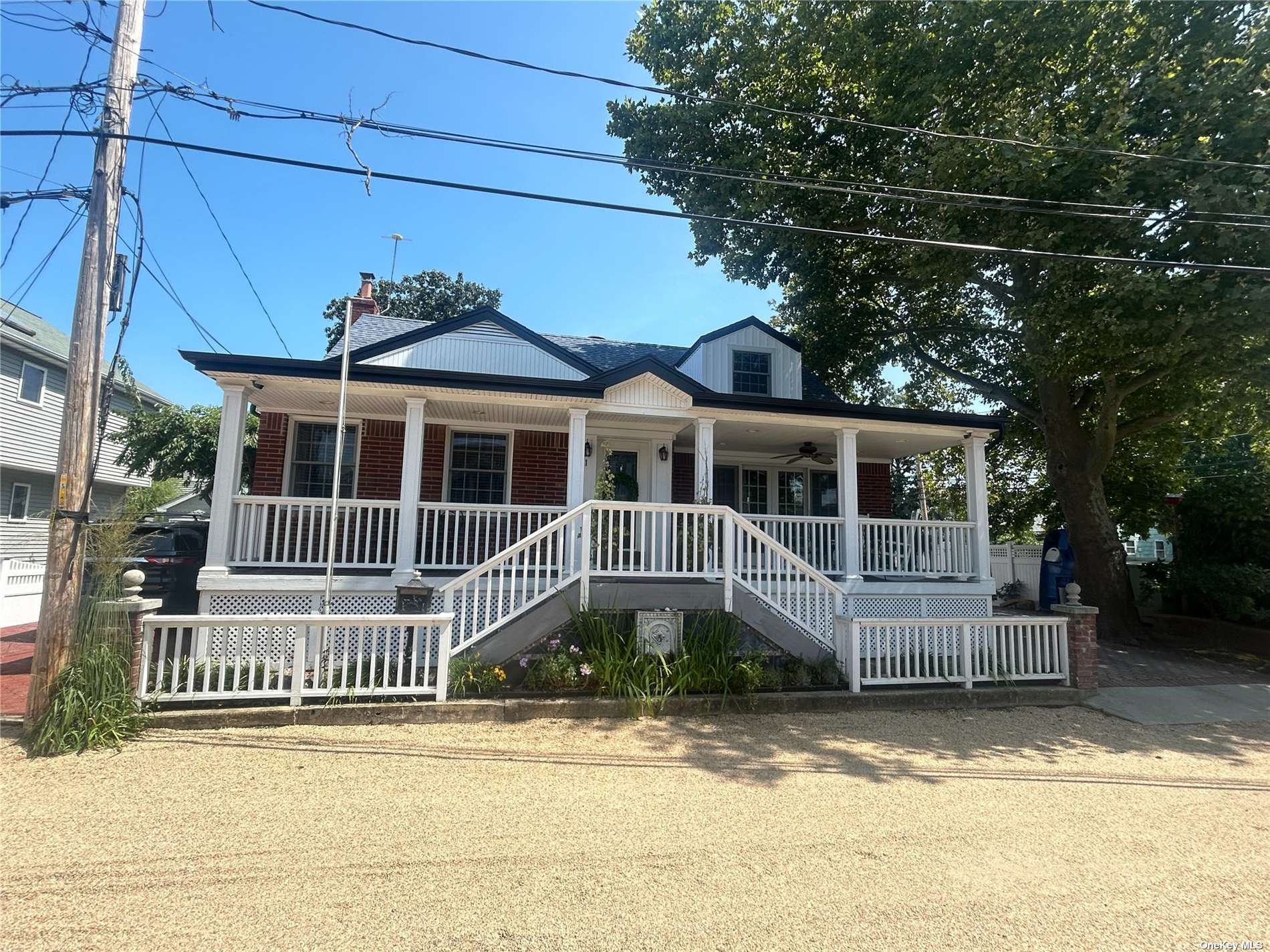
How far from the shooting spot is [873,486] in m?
13.9

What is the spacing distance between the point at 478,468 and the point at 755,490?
6.12 metres

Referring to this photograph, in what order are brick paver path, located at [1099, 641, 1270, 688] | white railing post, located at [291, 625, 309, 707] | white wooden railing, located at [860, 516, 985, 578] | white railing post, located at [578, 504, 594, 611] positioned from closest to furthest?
white railing post, located at [291, 625, 309, 707], white railing post, located at [578, 504, 594, 611], brick paver path, located at [1099, 641, 1270, 688], white wooden railing, located at [860, 516, 985, 578]

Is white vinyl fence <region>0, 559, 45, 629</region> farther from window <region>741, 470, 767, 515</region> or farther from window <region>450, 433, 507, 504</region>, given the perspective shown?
window <region>741, 470, 767, 515</region>

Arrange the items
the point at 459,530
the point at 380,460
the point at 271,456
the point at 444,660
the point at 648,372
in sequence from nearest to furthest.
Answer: the point at 444,660 < the point at 459,530 < the point at 648,372 < the point at 271,456 < the point at 380,460

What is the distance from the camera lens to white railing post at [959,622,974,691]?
292 inches

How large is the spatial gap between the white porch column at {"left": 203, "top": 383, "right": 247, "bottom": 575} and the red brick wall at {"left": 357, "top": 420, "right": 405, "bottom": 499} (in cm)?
237

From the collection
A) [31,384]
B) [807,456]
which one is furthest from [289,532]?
[31,384]

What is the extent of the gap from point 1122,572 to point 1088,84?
9.58m

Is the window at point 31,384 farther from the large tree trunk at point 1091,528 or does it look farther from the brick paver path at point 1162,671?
the large tree trunk at point 1091,528

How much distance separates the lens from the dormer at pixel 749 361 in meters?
13.2

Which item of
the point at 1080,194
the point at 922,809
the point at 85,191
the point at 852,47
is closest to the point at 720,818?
the point at 922,809

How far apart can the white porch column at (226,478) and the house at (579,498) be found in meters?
0.03

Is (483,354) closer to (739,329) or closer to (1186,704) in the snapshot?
(739,329)

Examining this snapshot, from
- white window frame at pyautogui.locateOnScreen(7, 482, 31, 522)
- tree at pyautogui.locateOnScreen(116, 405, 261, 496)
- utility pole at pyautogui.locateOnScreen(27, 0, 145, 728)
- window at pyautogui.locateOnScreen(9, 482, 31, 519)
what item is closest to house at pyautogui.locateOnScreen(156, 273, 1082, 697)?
utility pole at pyautogui.locateOnScreen(27, 0, 145, 728)
